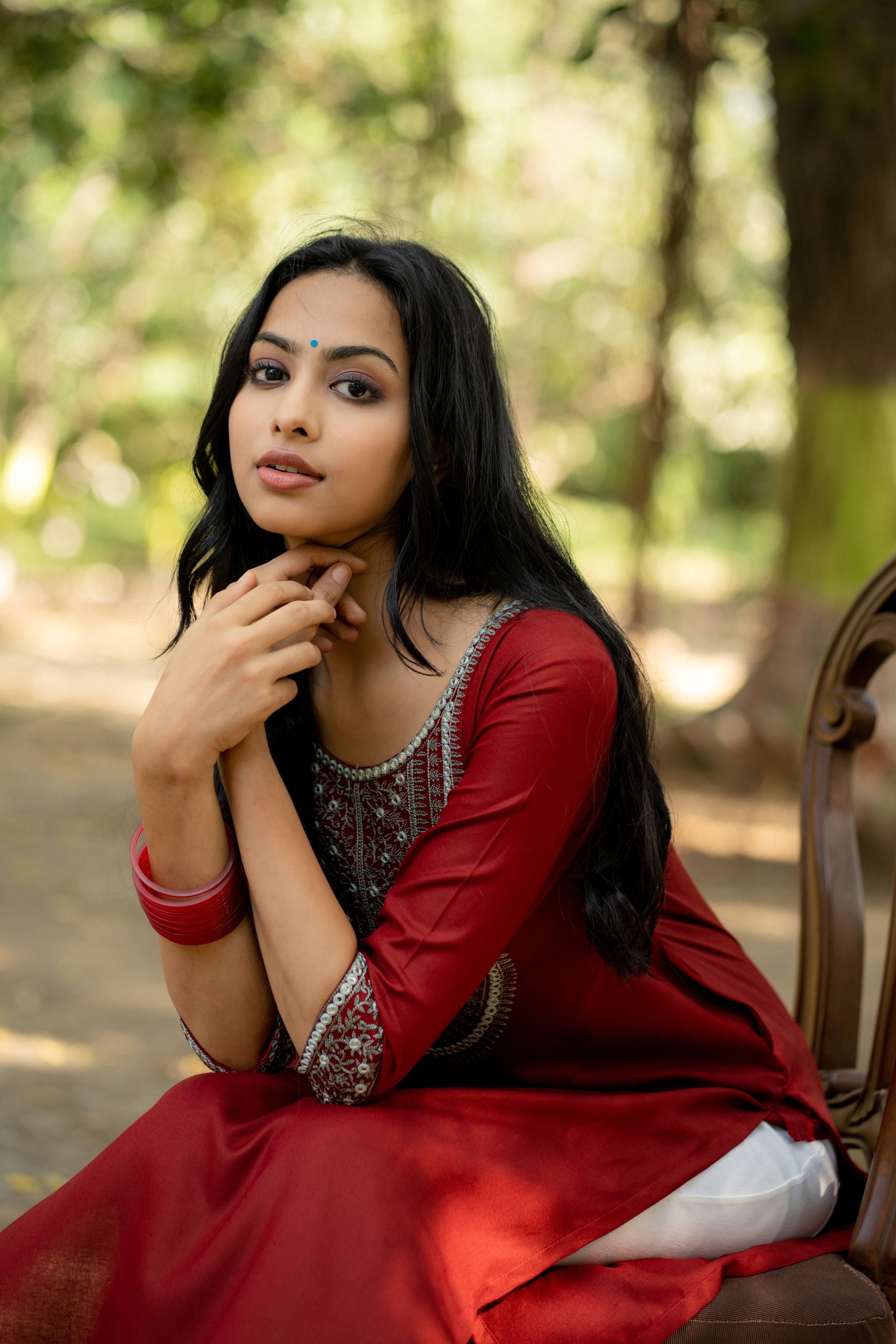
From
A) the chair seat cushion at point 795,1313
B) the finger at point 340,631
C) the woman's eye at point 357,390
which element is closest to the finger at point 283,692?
the finger at point 340,631

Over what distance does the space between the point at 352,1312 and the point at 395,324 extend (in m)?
1.14

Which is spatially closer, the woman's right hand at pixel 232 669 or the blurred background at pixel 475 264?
the woman's right hand at pixel 232 669

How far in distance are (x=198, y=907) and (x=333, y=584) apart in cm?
44

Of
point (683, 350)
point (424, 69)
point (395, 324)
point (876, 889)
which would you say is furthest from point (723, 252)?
point (395, 324)

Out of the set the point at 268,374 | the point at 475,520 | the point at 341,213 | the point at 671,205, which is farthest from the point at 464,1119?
the point at 671,205

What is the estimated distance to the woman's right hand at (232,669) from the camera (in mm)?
1505

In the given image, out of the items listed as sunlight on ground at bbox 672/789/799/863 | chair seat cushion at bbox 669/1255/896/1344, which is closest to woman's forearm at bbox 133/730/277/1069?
chair seat cushion at bbox 669/1255/896/1344

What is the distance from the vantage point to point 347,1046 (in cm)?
141

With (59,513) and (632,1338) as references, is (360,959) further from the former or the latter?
(59,513)

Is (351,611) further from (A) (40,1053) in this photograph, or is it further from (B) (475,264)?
(B) (475,264)

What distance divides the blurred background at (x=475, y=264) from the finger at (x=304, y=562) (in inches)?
15.7

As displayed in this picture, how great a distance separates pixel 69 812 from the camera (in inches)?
267

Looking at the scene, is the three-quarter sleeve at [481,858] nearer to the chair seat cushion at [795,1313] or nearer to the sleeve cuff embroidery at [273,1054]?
the sleeve cuff embroidery at [273,1054]

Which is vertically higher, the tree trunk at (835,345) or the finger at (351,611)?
the tree trunk at (835,345)
